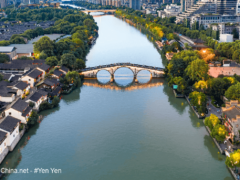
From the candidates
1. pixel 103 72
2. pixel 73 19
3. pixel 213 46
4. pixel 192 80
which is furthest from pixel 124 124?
pixel 73 19

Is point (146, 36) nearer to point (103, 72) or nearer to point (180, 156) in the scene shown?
point (103, 72)

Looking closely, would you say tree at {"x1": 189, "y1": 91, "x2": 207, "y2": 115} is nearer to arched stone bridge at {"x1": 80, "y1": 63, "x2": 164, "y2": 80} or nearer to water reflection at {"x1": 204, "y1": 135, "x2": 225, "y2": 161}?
water reflection at {"x1": 204, "y1": 135, "x2": 225, "y2": 161}

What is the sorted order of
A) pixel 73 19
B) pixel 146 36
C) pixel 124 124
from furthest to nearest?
pixel 73 19 → pixel 146 36 → pixel 124 124

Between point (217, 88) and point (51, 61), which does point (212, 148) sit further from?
point (51, 61)

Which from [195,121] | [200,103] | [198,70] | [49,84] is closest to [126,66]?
[198,70]

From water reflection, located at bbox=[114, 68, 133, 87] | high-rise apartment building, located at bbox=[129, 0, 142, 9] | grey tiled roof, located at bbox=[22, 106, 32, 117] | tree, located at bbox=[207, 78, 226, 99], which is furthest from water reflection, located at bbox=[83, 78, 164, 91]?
high-rise apartment building, located at bbox=[129, 0, 142, 9]

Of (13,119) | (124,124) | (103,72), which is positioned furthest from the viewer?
(103,72)

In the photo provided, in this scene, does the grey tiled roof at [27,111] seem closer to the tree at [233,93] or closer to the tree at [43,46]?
the tree at [233,93]

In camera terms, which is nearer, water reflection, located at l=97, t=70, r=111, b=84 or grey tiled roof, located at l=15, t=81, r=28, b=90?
grey tiled roof, located at l=15, t=81, r=28, b=90
